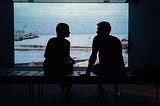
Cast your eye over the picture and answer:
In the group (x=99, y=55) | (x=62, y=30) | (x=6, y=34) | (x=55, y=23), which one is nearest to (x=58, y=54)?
(x=62, y=30)

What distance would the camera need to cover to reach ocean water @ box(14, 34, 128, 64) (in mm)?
9297

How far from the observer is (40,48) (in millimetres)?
9406

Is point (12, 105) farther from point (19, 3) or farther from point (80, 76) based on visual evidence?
point (19, 3)

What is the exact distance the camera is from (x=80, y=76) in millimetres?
3717

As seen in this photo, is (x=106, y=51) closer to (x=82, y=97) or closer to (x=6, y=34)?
(x=82, y=97)

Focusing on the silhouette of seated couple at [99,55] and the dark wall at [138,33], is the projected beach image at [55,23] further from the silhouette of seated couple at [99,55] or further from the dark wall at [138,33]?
the silhouette of seated couple at [99,55]

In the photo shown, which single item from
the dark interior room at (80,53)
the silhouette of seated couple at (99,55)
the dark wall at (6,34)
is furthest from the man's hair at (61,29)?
the dark wall at (6,34)

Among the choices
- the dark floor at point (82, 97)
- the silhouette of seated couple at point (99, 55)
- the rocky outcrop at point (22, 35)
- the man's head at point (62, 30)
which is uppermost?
the rocky outcrop at point (22, 35)

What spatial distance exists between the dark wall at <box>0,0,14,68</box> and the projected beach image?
5.9 inches

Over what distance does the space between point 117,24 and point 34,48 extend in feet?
7.90

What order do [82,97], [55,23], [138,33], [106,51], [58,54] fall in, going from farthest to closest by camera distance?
[55,23]
[138,33]
[82,97]
[58,54]
[106,51]

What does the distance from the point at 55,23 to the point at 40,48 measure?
2.68ft

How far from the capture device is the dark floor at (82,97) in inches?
183

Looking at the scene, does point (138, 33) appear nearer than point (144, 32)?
No
